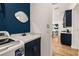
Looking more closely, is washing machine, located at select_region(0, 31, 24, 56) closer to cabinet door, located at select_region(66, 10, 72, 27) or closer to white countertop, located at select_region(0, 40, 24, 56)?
white countertop, located at select_region(0, 40, 24, 56)

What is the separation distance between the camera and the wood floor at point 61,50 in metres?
1.34

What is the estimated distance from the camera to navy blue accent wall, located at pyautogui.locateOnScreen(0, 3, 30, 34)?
128 cm

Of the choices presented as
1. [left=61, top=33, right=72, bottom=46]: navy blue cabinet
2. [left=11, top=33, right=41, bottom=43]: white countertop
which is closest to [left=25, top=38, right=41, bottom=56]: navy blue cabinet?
[left=11, top=33, right=41, bottom=43]: white countertop

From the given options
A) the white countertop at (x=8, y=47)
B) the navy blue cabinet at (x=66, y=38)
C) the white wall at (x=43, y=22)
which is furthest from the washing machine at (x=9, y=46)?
the navy blue cabinet at (x=66, y=38)

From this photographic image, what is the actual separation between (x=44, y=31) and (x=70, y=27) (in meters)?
0.28

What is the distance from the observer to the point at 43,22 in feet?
4.53

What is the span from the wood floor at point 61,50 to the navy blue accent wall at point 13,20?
336 mm

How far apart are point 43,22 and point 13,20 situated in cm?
32

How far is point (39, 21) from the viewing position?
1374 millimetres

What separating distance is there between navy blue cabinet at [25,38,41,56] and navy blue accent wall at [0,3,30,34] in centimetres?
15

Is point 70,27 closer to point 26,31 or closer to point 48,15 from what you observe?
point 48,15

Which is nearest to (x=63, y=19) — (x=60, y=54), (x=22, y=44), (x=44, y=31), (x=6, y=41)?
(x=44, y=31)

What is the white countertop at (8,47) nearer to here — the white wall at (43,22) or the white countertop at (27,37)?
the white countertop at (27,37)

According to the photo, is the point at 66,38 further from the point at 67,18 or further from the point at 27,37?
the point at 27,37
